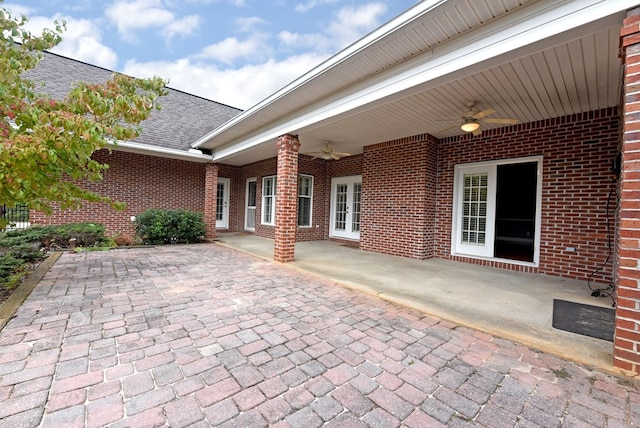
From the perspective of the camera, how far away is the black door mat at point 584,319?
8.52 ft

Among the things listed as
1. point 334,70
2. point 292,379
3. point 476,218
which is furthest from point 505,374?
point 476,218

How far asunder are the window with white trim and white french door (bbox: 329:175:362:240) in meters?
1.95

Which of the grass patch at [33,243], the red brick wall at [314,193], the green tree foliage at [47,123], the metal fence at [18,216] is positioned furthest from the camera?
the red brick wall at [314,193]

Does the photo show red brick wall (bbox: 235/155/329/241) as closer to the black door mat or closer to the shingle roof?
the shingle roof

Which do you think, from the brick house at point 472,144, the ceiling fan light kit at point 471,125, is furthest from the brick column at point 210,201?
the ceiling fan light kit at point 471,125

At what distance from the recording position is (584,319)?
289 centimetres

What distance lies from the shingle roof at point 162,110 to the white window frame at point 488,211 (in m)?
7.52

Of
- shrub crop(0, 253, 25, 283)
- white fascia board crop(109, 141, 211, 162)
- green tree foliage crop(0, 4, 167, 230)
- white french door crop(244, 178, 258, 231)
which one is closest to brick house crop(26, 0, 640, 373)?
white fascia board crop(109, 141, 211, 162)

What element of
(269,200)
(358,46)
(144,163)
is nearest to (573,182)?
(358,46)

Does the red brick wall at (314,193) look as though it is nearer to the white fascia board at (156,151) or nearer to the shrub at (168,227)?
the white fascia board at (156,151)

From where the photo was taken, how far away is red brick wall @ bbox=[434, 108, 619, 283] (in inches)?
174

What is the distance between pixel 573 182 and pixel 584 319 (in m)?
2.85

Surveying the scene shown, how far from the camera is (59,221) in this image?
7.59 metres

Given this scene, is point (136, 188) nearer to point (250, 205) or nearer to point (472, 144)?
point (250, 205)
